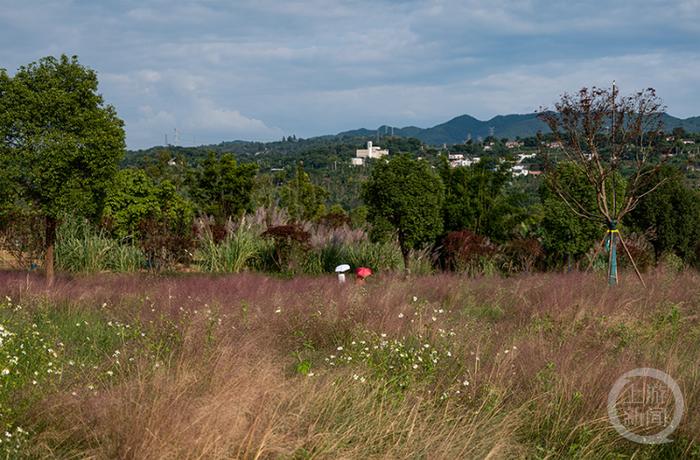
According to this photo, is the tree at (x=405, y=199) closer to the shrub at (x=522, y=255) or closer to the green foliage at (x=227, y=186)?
the shrub at (x=522, y=255)

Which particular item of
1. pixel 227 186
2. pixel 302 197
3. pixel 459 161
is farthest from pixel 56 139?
pixel 302 197

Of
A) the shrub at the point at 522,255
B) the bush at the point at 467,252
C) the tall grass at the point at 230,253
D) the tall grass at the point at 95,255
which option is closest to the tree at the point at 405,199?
the bush at the point at 467,252

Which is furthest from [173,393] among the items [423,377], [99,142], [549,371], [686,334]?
[99,142]

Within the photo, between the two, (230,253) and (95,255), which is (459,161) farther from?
(95,255)

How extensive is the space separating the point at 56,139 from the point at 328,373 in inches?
295

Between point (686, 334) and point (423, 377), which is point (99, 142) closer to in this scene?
point (423, 377)

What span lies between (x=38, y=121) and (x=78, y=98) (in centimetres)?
71

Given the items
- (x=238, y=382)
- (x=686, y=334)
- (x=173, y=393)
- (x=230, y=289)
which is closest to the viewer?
(x=173, y=393)

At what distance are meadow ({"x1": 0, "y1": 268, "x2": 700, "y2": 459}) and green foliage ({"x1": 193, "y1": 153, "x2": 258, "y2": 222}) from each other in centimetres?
1212

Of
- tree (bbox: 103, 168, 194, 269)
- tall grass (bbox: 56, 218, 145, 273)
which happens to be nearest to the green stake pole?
tree (bbox: 103, 168, 194, 269)

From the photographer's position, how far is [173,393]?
13.0 feet

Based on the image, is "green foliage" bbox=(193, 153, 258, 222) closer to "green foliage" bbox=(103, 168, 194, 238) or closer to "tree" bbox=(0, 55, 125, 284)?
"green foliage" bbox=(103, 168, 194, 238)

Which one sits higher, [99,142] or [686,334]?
[99,142]

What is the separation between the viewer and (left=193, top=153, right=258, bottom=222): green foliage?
20844mm
